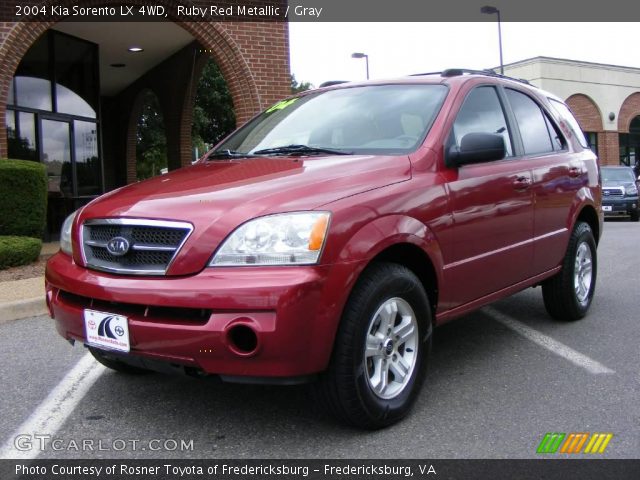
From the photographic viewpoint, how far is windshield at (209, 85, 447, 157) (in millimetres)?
3766

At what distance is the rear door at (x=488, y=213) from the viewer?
368 centimetres

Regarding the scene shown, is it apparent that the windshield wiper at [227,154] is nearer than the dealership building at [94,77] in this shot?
Yes

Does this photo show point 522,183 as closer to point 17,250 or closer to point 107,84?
point 17,250

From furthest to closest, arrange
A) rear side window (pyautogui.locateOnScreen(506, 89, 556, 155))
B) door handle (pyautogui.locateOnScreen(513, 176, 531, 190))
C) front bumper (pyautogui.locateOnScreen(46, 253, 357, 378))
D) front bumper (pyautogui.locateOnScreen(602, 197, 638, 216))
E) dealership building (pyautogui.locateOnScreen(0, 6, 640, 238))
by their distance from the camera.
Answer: front bumper (pyautogui.locateOnScreen(602, 197, 638, 216)) < dealership building (pyautogui.locateOnScreen(0, 6, 640, 238)) < rear side window (pyautogui.locateOnScreen(506, 89, 556, 155)) < door handle (pyautogui.locateOnScreen(513, 176, 531, 190)) < front bumper (pyautogui.locateOnScreen(46, 253, 357, 378))

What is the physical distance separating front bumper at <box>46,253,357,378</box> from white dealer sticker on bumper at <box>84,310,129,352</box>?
0.05 m

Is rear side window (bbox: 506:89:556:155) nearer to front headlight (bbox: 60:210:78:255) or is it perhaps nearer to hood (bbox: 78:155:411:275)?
hood (bbox: 78:155:411:275)

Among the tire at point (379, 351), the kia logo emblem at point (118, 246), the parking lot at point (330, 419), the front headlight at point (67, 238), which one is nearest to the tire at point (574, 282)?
the parking lot at point (330, 419)

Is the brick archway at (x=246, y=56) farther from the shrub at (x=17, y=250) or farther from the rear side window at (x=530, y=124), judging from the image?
the rear side window at (x=530, y=124)

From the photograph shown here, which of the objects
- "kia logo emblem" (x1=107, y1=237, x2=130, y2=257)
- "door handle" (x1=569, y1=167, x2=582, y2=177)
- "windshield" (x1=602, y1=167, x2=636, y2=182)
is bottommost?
"kia logo emblem" (x1=107, y1=237, x2=130, y2=257)

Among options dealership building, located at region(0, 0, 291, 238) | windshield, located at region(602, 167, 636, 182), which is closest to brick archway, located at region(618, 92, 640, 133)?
windshield, located at region(602, 167, 636, 182)

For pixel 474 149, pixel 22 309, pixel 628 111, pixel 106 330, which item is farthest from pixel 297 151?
pixel 628 111

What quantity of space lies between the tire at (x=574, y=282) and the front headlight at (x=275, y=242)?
2955 millimetres

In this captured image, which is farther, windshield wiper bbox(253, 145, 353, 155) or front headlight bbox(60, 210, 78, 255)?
windshield wiper bbox(253, 145, 353, 155)

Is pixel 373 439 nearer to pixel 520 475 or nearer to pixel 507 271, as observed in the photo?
pixel 520 475
